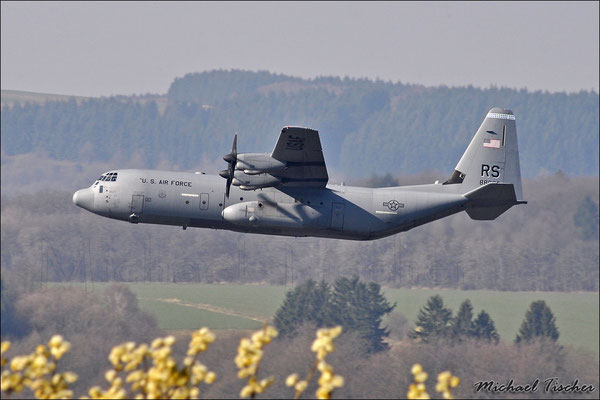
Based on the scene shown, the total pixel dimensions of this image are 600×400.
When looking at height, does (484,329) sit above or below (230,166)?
below

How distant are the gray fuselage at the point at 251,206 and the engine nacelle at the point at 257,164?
2.26 metres

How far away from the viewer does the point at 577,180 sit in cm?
17075

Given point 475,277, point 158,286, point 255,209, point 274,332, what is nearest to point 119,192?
point 255,209

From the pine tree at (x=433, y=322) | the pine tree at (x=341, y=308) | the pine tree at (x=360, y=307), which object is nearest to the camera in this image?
the pine tree at (x=433, y=322)

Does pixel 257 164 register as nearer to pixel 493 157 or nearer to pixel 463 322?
pixel 493 157

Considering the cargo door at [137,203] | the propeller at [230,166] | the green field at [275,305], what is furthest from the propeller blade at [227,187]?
the green field at [275,305]

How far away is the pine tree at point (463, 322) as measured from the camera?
115969mm

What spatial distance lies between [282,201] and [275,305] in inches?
2781

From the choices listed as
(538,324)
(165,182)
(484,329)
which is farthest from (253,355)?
(538,324)

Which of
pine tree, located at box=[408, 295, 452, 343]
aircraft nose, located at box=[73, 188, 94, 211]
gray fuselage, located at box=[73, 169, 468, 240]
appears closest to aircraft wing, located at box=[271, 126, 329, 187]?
gray fuselage, located at box=[73, 169, 468, 240]

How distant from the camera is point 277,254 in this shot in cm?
11094

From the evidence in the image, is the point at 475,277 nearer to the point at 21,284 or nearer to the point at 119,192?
the point at 21,284

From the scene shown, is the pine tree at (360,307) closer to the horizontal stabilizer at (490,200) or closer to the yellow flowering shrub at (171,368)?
the horizontal stabilizer at (490,200)

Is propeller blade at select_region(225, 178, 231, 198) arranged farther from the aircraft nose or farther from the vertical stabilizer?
the vertical stabilizer
